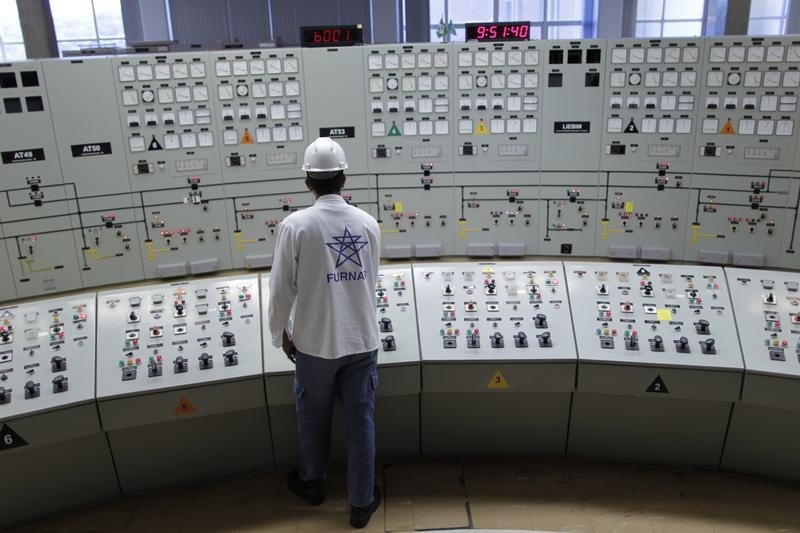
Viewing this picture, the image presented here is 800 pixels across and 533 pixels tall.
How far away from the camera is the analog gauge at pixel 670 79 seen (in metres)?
2.82

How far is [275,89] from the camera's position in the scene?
283 centimetres

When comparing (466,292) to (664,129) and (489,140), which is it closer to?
(489,140)

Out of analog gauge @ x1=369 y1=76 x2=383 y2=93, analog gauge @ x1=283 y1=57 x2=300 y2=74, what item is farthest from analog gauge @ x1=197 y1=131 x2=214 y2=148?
analog gauge @ x1=369 y1=76 x2=383 y2=93

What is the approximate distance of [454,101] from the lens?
2.92 metres

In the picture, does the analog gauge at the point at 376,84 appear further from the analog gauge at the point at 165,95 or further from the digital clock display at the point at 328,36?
the analog gauge at the point at 165,95

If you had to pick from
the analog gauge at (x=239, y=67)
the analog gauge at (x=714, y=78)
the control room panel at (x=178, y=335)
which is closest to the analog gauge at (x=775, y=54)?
the analog gauge at (x=714, y=78)

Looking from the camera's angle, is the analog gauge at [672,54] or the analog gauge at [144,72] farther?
the analog gauge at [672,54]

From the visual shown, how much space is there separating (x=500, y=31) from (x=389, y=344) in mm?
1691

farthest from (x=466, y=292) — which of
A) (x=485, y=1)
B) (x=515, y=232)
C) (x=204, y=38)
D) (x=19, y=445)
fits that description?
(x=485, y=1)

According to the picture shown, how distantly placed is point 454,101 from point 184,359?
181cm

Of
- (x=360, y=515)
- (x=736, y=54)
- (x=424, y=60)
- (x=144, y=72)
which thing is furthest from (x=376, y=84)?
(x=360, y=515)

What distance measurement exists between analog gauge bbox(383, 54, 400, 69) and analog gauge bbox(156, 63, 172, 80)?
1.05 metres

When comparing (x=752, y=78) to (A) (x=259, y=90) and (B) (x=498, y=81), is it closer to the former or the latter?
(B) (x=498, y=81)

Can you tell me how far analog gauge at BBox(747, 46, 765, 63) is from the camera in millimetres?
2734
